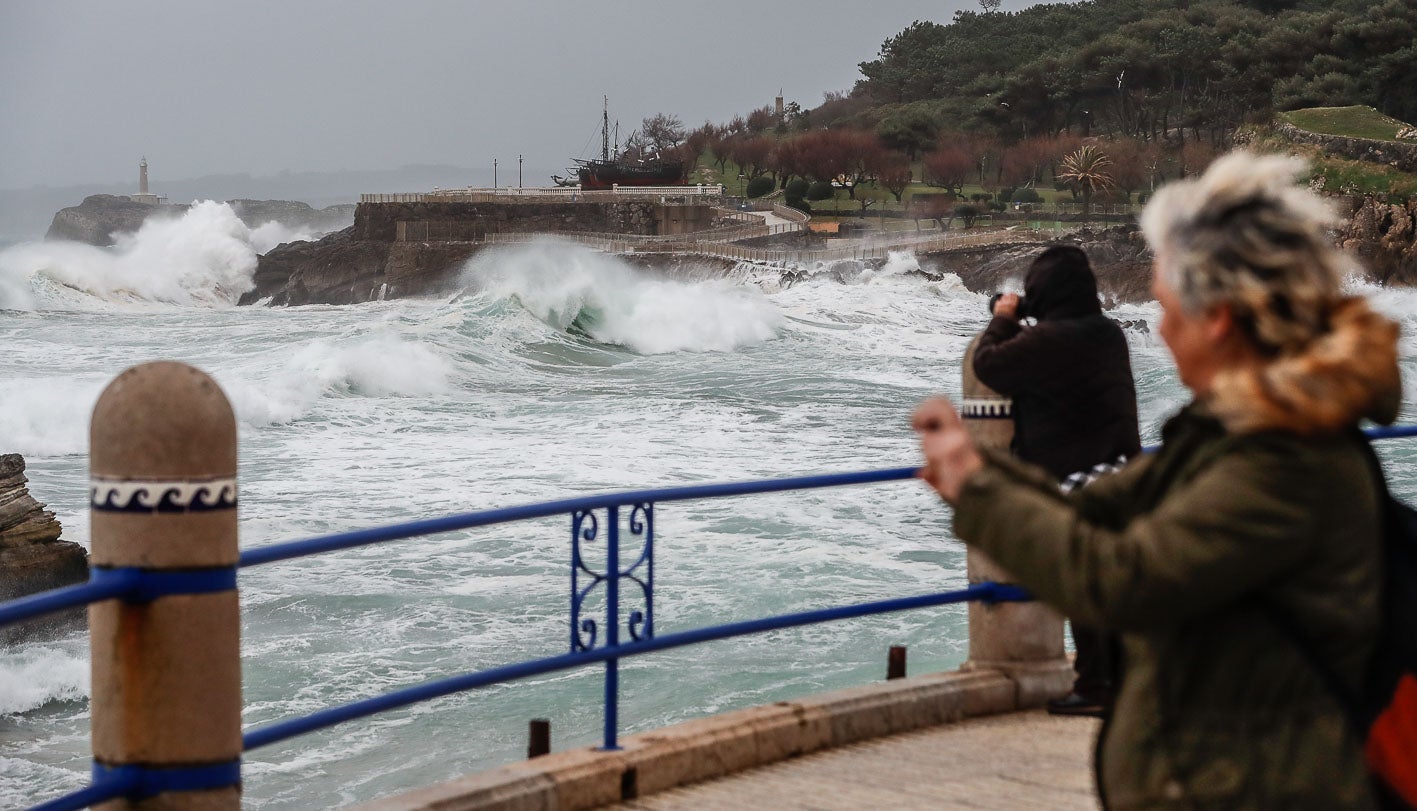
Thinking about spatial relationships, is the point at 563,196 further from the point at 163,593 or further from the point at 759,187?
the point at 163,593

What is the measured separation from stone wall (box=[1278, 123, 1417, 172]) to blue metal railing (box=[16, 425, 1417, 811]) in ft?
199

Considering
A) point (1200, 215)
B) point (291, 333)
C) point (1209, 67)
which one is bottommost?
point (291, 333)

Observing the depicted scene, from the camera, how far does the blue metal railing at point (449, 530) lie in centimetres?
310

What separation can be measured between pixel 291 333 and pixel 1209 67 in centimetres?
5739

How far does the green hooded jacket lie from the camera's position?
5.99 ft

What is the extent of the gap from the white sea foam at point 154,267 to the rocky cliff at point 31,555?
2233 inches

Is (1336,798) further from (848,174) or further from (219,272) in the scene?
(848,174)

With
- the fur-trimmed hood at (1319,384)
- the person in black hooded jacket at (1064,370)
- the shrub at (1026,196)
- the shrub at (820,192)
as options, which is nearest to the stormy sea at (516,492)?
the person in black hooded jacket at (1064,370)

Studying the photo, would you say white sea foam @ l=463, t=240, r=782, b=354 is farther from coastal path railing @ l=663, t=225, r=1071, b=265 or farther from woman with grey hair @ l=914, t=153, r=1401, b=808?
woman with grey hair @ l=914, t=153, r=1401, b=808

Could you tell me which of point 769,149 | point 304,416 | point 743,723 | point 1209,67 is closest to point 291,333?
point 304,416

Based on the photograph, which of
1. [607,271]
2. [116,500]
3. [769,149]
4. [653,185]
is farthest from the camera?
[769,149]

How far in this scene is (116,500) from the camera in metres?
3.10

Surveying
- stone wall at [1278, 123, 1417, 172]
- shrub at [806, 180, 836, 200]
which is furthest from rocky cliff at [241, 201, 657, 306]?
stone wall at [1278, 123, 1417, 172]

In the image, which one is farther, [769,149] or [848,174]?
[769,149]
